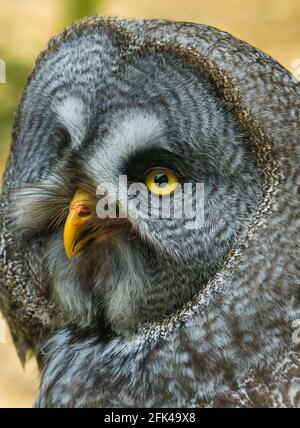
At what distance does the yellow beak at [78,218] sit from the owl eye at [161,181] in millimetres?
147

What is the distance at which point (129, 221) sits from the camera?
2.16 meters

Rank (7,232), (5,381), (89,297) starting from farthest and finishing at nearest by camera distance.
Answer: (5,381), (7,232), (89,297)

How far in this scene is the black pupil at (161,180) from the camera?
Answer: 211 cm

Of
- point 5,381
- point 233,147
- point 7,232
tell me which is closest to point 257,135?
point 233,147

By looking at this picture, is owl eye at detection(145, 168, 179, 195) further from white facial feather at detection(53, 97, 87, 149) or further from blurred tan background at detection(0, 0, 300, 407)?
blurred tan background at detection(0, 0, 300, 407)

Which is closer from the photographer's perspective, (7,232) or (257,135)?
(257,135)

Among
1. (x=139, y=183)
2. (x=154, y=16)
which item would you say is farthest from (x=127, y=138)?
(x=154, y=16)

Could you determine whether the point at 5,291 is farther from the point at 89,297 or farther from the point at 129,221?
the point at 129,221

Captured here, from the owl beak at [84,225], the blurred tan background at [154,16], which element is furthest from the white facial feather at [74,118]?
the blurred tan background at [154,16]

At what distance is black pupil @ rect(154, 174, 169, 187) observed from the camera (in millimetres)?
2113

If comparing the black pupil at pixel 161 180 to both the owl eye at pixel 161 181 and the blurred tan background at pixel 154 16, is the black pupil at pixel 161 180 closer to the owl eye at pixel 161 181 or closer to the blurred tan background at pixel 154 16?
the owl eye at pixel 161 181

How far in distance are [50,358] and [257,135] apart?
2.75ft

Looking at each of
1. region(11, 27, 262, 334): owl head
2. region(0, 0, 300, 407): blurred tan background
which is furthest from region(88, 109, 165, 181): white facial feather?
region(0, 0, 300, 407): blurred tan background

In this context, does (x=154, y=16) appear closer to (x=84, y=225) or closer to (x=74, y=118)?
(x=74, y=118)
